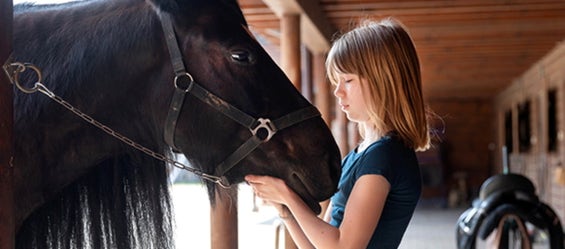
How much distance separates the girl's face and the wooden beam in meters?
2.19

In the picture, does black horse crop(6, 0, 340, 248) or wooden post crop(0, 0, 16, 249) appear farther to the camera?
black horse crop(6, 0, 340, 248)

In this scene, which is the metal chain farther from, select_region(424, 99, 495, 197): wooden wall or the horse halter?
select_region(424, 99, 495, 197): wooden wall

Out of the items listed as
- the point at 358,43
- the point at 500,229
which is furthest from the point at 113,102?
the point at 500,229

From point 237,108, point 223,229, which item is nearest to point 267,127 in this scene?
point 237,108

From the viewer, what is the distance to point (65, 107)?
1521mm

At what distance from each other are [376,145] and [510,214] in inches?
108

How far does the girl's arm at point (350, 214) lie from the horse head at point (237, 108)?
3 centimetres

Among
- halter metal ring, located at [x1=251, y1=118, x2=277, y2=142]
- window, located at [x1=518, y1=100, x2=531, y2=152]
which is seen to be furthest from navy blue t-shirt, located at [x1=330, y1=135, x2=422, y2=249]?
window, located at [x1=518, y1=100, x2=531, y2=152]

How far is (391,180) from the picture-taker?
157cm

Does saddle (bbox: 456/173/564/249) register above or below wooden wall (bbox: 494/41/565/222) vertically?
below

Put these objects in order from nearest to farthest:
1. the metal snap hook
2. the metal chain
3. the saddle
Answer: the metal snap hook → the metal chain → the saddle

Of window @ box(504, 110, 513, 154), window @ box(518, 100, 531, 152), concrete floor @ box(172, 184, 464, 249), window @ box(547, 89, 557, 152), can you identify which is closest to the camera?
concrete floor @ box(172, 184, 464, 249)

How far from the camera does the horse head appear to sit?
148 cm

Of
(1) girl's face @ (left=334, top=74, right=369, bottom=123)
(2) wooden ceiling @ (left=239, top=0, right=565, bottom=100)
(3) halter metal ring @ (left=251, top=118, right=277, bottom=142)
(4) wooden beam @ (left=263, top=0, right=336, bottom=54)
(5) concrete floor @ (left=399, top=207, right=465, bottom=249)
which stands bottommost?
(5) concrete floor @ (left=399, top=207, right=465, bottom=249)
